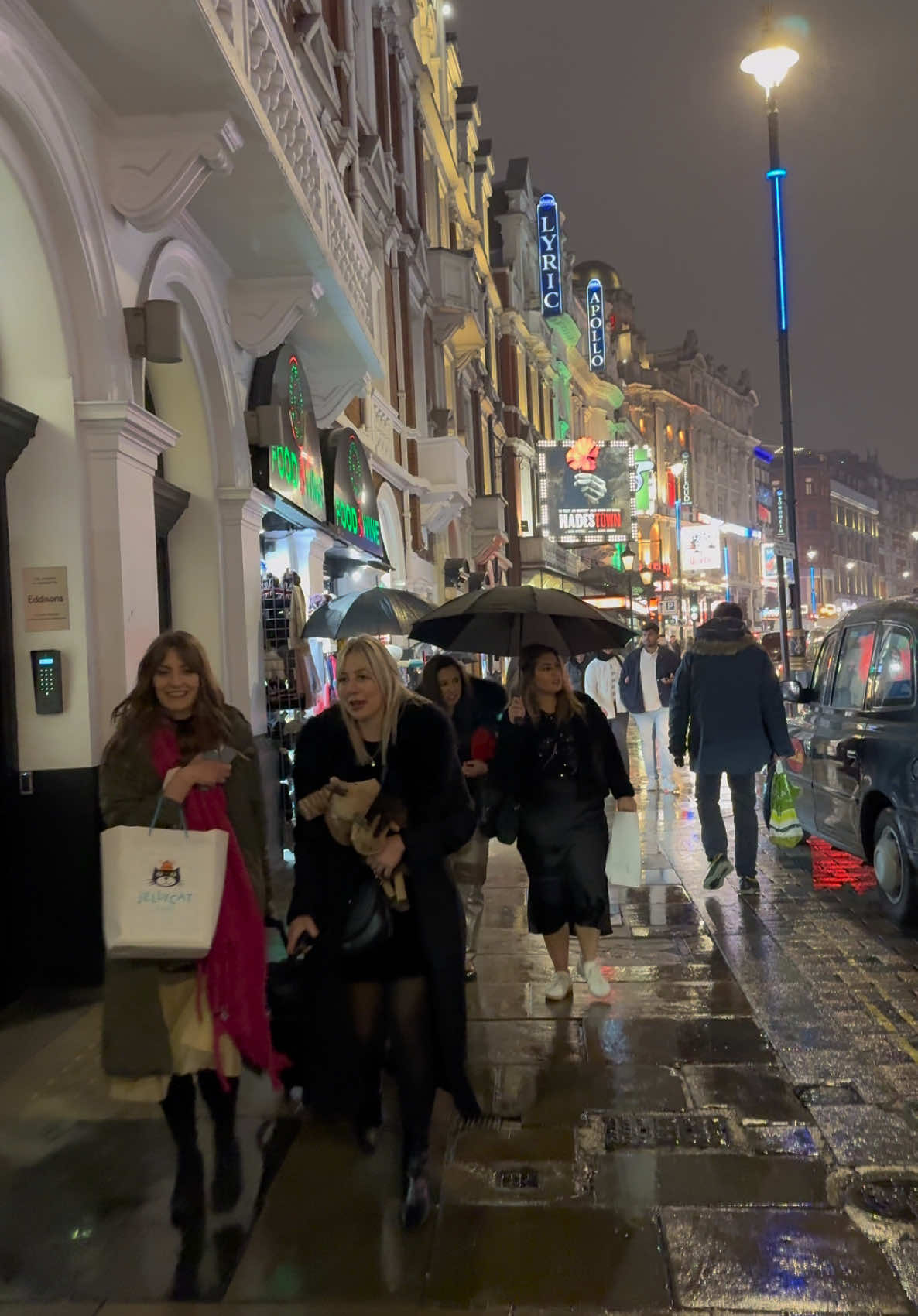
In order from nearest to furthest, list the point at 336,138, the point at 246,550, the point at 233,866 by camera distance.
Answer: the point at 233,866 → the point at 246,550 → the point at 336,138

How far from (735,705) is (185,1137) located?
16.2ft

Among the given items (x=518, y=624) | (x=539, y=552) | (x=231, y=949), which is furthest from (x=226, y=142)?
(x=539, y=552)

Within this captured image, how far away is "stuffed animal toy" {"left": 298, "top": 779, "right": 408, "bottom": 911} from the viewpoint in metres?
3.53

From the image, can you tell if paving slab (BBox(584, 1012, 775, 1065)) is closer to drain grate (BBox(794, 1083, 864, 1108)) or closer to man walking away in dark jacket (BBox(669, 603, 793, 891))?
drain grate (BBox(794, 1083, 864, 1108))

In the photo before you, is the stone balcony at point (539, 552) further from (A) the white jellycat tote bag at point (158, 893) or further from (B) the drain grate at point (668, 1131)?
(A) the white jellycat tote bag at point (158, 893)

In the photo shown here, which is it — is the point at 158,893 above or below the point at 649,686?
below

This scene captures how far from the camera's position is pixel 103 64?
5773mm

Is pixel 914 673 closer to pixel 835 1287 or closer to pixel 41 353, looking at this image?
pixel 835 1287

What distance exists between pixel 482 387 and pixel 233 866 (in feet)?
87.8

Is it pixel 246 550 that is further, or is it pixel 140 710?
pixel 246 550

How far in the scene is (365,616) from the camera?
9234 mm

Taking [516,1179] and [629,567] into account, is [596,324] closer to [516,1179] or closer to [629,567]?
[629,567]

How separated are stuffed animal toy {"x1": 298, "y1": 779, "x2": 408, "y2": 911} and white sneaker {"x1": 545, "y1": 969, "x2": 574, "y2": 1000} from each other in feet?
7.29

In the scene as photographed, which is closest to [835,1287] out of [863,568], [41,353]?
[41,353]
